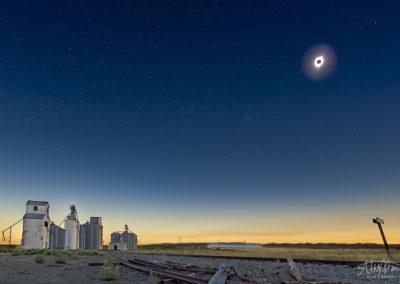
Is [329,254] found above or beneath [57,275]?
beneath

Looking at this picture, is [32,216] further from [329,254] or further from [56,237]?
[329,254]

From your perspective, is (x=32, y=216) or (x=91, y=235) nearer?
(x=32, y=216)

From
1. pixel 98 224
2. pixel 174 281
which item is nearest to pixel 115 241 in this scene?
pixel 98 224

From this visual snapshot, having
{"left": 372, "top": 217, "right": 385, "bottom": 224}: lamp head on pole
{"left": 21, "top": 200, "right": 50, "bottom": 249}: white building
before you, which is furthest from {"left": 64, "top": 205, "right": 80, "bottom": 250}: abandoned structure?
{"left": 372, "top": 217, "right": 385, "bottom": 224}: lamp head on pole

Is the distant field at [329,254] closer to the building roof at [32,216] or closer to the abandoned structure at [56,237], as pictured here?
the building roof at [32,216]
